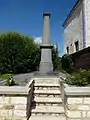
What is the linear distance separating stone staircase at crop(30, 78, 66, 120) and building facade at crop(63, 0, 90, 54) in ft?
22.3

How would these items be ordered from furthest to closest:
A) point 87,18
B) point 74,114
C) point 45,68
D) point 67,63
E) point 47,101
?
point 67,63
point 87,18
point 45,68
point 47,101
point 74,114

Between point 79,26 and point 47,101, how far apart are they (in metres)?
10.1

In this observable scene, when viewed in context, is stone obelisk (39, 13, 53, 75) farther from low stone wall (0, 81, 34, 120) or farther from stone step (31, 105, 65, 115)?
low stone wall (0, 81, 34, 120)

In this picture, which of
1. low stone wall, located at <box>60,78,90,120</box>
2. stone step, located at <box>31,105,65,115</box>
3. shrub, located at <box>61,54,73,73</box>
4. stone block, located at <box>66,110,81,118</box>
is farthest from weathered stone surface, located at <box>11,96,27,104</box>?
shrub, located at <box>61,54,73,73</box>

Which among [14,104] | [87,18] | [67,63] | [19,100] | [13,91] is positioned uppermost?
[87,18]

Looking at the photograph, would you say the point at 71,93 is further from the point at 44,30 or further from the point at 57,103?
the point at 44,30

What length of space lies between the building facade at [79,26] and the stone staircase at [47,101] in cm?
680

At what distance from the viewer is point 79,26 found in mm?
15328

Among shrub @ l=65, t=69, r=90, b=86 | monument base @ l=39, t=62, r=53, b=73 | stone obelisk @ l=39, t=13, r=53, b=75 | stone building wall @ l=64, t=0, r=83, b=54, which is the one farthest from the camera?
stone building wall @ l=64, t=0, r=83, b=54

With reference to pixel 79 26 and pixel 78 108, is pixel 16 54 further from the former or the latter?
pixel 78 108

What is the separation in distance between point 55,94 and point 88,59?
20.3 feet

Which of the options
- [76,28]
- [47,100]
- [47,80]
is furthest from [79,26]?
[47,100]

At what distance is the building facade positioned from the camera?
13852 mm

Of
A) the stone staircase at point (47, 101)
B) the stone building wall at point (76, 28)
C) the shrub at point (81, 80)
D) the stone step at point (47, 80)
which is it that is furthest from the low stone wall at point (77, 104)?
the stone building wall at point (76, 28)
